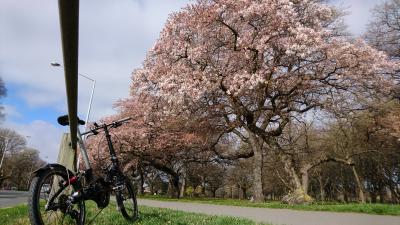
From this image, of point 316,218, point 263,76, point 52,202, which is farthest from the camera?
point 263,76

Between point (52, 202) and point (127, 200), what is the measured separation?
7.77 feet

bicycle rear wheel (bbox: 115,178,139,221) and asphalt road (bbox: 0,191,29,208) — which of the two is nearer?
bicycle rear wheel (bbox: 115,178,139,221)

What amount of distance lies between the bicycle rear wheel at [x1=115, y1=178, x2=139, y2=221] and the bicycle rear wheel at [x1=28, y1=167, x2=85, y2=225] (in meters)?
1.46

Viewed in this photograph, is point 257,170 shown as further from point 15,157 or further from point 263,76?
point 15,157

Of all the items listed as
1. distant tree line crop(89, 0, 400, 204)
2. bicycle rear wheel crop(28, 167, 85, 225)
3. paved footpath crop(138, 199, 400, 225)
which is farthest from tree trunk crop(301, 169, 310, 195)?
bicycle rear wheel crop(28, 167, 85, 225)

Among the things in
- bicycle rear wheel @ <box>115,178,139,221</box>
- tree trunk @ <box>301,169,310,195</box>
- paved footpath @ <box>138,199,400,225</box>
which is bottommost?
paved footpath @ <box>138,199,400,225</box>

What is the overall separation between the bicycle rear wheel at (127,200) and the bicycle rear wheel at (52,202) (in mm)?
1464

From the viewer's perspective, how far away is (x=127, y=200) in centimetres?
688

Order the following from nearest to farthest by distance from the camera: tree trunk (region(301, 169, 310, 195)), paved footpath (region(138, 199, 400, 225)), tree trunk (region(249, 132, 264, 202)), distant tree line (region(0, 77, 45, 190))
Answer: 1. paved footpath (region(138, 199, 400, 225))
2. tree trunk (region(249, 132, 264, 202))
3. tree trunk (region(301, 169, 310, 195))
4. distant tree line (region(0, 77, 45, 190))

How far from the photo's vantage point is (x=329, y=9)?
24.7m

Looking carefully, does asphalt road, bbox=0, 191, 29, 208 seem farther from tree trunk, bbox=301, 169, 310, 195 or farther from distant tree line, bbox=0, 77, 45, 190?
distant tree line, bbox=0, 77, 45, 190

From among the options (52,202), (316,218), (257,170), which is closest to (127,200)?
(52,202)

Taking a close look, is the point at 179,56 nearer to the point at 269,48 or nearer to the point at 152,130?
the point at 269,48

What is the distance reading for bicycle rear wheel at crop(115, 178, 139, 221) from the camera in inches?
258
